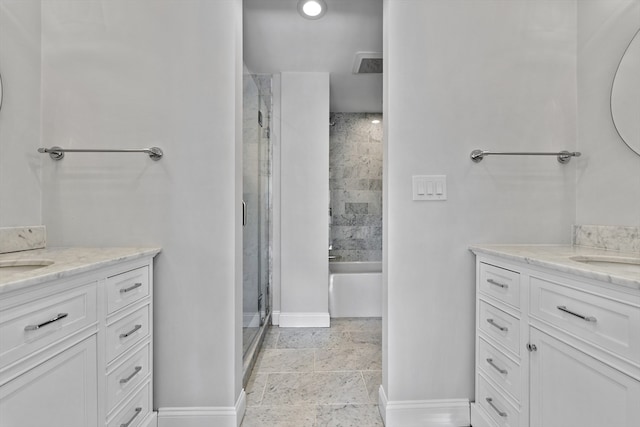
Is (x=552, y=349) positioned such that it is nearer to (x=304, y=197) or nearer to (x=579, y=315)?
(x=579, y=315)

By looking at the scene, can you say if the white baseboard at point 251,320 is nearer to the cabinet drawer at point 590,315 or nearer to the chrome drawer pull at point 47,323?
the chrome drawer pull at point 47,323

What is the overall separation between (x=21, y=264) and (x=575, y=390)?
189cm

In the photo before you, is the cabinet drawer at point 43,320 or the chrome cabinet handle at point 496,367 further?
the chrome cabinet handle at point 496,367

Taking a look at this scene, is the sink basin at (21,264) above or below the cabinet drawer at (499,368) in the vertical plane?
above

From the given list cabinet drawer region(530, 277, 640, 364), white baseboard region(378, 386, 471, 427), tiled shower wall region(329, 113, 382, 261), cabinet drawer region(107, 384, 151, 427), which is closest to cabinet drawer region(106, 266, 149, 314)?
cabinet drawer region(107, 384, 151, 427)

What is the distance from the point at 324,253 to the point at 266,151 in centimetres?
108

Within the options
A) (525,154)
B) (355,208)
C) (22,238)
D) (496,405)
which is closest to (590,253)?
(525,154)

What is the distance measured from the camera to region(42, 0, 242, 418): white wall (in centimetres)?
152

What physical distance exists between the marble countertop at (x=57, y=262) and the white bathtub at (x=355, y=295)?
81.8 inches

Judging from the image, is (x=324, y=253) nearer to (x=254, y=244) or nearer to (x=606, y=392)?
(x=254, y=244)

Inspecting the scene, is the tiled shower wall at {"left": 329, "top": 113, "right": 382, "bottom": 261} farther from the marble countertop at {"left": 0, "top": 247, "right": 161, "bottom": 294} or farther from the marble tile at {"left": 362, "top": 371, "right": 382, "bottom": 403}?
the marble countertop at {"left": 0, "top": 247, "right": 161, "bottom": 294}

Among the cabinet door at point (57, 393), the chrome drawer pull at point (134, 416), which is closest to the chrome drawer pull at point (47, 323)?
the cabinet door at point (57, 393)

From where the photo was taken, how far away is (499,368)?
53.1 inches

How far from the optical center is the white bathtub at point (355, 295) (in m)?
3.25
